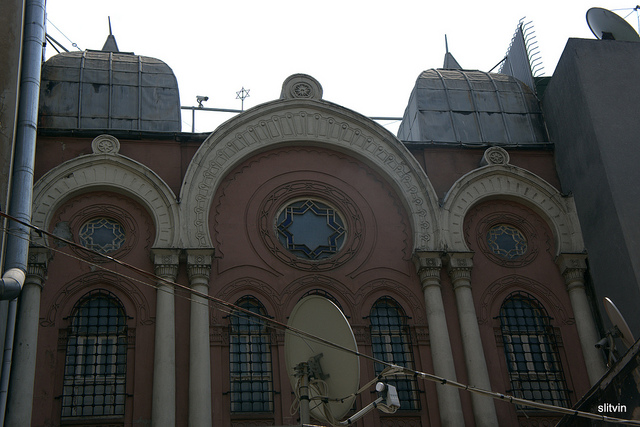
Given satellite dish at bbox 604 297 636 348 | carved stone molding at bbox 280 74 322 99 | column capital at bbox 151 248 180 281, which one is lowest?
satellite dish at bbox 604 297 636 348

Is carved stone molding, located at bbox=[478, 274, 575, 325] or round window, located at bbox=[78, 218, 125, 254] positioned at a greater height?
round window, located at bbox=[78, 218, 125, 254]

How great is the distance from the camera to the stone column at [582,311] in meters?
21.1

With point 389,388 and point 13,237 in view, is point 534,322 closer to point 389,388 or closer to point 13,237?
point 389,388

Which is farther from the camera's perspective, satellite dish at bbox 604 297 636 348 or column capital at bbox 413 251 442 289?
column capital at bbox 413 251 442 289

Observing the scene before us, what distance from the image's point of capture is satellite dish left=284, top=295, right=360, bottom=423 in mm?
12695

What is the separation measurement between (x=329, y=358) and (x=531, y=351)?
1044 centimetres

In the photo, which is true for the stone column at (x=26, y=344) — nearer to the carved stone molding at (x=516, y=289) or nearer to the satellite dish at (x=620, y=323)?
the carved stone molding at (x=516, y=289)

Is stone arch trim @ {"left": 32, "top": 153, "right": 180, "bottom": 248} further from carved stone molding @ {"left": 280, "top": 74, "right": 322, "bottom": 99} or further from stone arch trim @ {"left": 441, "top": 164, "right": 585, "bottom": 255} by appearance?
stone arch trim @ {"left": 441, "top": 164, "right": 585, "bottom": 255}

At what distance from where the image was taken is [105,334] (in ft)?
66.1

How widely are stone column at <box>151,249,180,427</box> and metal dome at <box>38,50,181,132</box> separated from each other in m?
4.89

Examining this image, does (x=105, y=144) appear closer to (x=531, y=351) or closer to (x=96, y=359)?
(x=96, y=359)

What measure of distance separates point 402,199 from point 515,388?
244 inches

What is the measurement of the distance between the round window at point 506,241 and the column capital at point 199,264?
822cm

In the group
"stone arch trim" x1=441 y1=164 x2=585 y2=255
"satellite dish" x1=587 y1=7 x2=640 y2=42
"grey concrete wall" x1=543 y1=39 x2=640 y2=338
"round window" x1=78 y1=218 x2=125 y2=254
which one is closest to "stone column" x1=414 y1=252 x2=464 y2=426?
"stone arch trim" x1=441 y1=164 x2=585 y2=255
